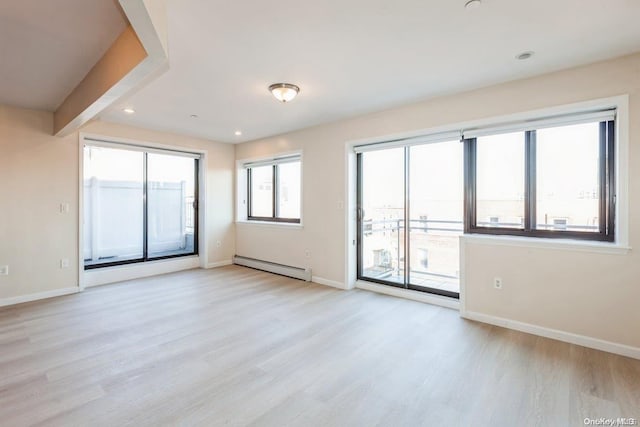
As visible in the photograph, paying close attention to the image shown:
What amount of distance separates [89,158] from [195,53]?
3486mm

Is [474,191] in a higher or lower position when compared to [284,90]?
lower

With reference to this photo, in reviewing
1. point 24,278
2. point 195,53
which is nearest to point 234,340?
point 195,53

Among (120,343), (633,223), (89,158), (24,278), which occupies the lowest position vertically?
(120,343)

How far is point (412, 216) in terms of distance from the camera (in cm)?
421

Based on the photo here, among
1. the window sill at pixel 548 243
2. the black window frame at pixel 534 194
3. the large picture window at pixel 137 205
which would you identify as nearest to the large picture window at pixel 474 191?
the black window frame at pixel 534 194

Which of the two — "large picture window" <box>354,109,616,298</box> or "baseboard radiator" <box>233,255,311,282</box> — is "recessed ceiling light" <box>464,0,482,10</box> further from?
"baseboard radiator" <box>233,255,311,282</box>

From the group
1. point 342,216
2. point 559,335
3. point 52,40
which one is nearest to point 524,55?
point 559,335

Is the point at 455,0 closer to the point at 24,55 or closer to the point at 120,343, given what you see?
the point at 24,55

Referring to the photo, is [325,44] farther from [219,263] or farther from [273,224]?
[219,263]

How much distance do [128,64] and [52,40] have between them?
0.76 m

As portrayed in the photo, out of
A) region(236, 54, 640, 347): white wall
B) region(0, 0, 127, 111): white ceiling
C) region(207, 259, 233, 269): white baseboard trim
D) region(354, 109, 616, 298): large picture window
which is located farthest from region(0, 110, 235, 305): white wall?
region(354, 109, 616, 298): large picture window

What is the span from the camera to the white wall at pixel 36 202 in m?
3.88

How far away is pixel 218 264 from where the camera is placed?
242 inches

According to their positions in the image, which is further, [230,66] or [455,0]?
[230,66]
